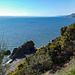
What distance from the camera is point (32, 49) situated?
2828 cm

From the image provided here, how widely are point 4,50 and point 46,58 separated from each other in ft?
18.2

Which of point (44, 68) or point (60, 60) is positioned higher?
point (60, 60)

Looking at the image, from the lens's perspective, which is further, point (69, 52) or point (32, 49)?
point (32, 49)

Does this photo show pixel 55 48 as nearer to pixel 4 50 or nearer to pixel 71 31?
pixel 71 31

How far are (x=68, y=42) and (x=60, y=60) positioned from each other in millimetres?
2674

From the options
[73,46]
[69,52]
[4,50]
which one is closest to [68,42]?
[73,46]

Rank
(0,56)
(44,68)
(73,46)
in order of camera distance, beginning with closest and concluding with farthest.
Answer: (0,56), (44,68), (73,46)

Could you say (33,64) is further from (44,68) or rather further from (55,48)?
(55,48)

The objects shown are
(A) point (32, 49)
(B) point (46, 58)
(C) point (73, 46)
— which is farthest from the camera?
(A) point (32, 49)

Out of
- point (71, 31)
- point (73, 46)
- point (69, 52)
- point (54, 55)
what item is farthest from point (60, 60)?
point (71, 31)

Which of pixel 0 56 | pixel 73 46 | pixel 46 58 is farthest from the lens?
pixel 73 46

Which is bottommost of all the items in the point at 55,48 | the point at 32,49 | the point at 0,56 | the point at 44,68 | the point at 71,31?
the point at 32,49

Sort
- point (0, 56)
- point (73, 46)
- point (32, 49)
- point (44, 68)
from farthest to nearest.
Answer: point (32, 49), point (73, 46), point (44, 68), point (0, 56)

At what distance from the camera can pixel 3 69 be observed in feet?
18.3
